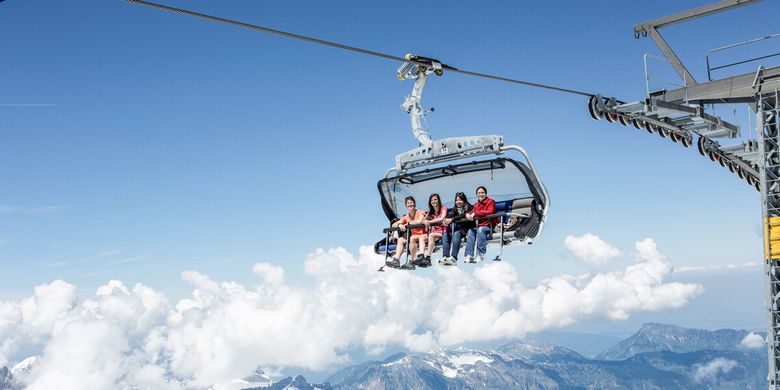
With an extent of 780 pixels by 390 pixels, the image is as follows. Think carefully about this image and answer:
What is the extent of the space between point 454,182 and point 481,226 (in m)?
1.35

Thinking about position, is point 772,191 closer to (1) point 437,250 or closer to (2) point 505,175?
(2) point 505,175

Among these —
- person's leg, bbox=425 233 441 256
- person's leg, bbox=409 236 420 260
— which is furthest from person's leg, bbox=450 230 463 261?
person's leg, bbox=409 236 420 260

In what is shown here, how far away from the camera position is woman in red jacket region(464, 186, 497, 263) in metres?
17.9

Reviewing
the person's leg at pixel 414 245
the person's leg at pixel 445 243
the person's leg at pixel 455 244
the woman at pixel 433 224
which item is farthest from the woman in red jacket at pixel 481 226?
the person's leg at pixel 414 245

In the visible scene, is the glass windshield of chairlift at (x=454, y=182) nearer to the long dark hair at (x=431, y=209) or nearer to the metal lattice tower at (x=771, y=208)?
the long dark hair at (x=431, y=209)

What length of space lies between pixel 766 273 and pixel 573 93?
6.72 m

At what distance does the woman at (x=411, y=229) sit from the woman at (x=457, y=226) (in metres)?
0.67

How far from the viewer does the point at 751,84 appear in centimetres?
2092

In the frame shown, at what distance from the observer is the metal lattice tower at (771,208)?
774 inches

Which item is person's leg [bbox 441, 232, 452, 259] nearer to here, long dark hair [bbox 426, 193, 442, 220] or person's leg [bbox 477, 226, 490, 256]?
long dark hair [bbox 426, 193, 442, 220]

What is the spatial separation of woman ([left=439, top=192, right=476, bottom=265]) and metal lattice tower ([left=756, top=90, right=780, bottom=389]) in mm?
7839

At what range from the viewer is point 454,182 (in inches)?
736

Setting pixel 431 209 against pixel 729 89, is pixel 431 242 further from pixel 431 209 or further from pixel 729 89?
pixel 729 89

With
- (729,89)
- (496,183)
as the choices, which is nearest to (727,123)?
(729,89)
